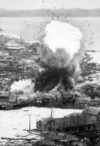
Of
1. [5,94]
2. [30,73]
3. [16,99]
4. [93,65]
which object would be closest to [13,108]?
[16,99]

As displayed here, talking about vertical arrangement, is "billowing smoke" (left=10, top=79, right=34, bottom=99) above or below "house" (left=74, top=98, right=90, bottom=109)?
above

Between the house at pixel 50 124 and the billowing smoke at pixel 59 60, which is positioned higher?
the billowing smoke at pixel 59 60

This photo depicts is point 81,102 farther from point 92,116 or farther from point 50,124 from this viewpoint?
point 50,124

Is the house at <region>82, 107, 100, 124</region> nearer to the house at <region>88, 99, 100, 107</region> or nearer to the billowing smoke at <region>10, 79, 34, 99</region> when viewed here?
the house at <region>88, 99, 100, 107</region>

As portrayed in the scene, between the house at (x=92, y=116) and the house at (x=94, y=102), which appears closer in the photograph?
the house at (x=92, y=116)

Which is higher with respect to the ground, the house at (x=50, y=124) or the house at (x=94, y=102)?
the house at (x=94, y=102)

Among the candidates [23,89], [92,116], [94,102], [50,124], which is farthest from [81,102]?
[50,124]

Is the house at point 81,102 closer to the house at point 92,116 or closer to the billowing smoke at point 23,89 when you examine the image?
the billowing smoke at point 23,89

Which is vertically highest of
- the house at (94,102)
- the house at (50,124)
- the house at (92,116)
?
the house at (94,102)
